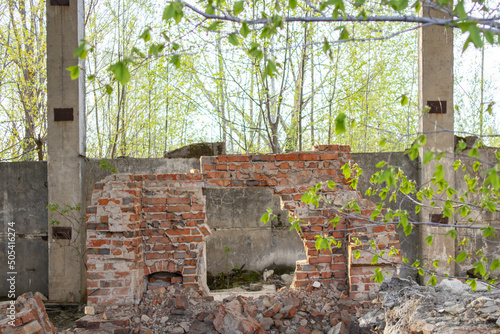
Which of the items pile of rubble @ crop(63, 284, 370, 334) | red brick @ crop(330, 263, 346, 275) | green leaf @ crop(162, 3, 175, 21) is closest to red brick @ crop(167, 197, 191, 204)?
pile of rubble @ crop(63, 284, 370, 334)

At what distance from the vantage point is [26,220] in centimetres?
637

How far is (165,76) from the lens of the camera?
10.1 m

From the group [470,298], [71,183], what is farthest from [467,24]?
[71,183]

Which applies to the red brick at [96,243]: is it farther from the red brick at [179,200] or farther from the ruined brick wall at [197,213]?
the red brick at [179,200]

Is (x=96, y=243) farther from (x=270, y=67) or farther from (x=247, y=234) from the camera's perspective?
(x=270, y=67)

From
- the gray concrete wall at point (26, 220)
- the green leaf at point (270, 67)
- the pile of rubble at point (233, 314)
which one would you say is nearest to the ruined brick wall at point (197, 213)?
the pile of rubble at point (233, 314)

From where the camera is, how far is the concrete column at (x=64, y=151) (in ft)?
20.4

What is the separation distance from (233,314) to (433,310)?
1.93 m

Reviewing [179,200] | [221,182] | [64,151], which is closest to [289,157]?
[221,182]

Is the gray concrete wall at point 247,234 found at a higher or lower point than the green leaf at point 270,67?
lower

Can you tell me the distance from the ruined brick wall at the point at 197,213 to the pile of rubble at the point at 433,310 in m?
0.62

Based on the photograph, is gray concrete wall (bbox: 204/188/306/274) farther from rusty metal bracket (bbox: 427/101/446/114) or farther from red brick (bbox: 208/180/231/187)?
rusty metal bracket (bbox: 427/101/446/114)

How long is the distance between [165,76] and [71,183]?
15.0 ft

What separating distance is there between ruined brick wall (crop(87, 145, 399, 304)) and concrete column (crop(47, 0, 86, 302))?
5.26 ft
